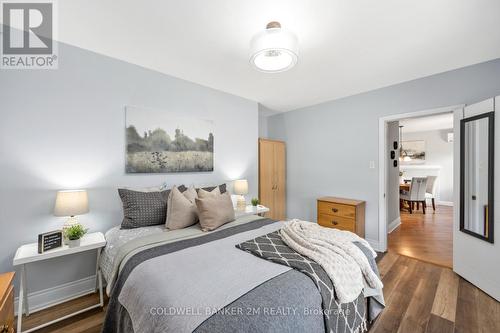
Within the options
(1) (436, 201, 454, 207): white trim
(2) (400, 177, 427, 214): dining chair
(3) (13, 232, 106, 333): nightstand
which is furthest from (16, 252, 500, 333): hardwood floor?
(1) (436, 201, 454, 207): white trim

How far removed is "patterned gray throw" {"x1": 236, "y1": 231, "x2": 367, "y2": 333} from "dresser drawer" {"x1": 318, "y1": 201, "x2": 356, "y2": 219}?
176 centimetres

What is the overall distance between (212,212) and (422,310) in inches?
83.4

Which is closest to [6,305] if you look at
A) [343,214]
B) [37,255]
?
[37,255]

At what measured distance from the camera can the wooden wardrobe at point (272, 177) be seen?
3.93 m

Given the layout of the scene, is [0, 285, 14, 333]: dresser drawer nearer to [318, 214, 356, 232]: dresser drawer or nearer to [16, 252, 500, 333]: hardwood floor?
[16, 252, 500, 333]: hardwood floor

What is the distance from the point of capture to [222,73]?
271cm

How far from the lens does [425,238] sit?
368cm

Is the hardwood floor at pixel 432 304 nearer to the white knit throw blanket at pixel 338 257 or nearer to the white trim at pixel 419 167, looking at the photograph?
the white knit throw blanket at pixel 338 257

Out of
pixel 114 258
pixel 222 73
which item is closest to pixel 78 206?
pixel 114 258

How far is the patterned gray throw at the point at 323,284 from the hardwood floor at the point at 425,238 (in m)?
2.24

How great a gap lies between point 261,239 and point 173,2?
193 centimetres

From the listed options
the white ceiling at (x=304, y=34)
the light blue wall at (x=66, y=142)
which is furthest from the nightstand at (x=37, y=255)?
the white ceiling at (x=304, y=34)

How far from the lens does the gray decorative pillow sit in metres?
2.08

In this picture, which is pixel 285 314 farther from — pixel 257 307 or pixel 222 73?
pixel 222 73
